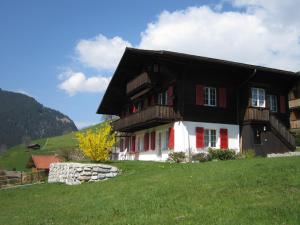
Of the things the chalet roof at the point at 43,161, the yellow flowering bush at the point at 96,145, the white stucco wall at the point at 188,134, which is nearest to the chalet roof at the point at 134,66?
the white stucco wall at the point at 188,134

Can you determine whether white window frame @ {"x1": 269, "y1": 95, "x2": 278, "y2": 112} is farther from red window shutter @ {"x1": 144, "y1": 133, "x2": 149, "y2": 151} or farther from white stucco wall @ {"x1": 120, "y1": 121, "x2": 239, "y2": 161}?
red window shutter @ {"x1": 144, "y1": 133, "x2": 149, "y2": 151}

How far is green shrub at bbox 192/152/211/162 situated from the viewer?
25.9m

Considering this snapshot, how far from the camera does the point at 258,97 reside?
98.3ft

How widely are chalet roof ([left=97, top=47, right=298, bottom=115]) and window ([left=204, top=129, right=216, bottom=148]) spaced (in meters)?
4.58

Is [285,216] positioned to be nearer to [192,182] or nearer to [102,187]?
[192,182]

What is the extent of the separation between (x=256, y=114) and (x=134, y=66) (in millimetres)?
10270

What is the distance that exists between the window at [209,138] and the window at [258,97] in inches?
146

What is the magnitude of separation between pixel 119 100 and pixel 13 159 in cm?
4698

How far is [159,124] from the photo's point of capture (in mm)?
30000

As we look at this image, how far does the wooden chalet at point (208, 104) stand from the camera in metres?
27.4

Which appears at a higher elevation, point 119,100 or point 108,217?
point 119,100

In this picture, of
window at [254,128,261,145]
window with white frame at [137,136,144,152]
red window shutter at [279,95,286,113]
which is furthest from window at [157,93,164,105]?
red window shutter at [279,95,286,113]

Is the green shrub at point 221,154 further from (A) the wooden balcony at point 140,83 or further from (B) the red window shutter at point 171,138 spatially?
(A) the wooden balcony at point 140,83

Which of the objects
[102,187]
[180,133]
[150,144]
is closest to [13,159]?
[150,144]
